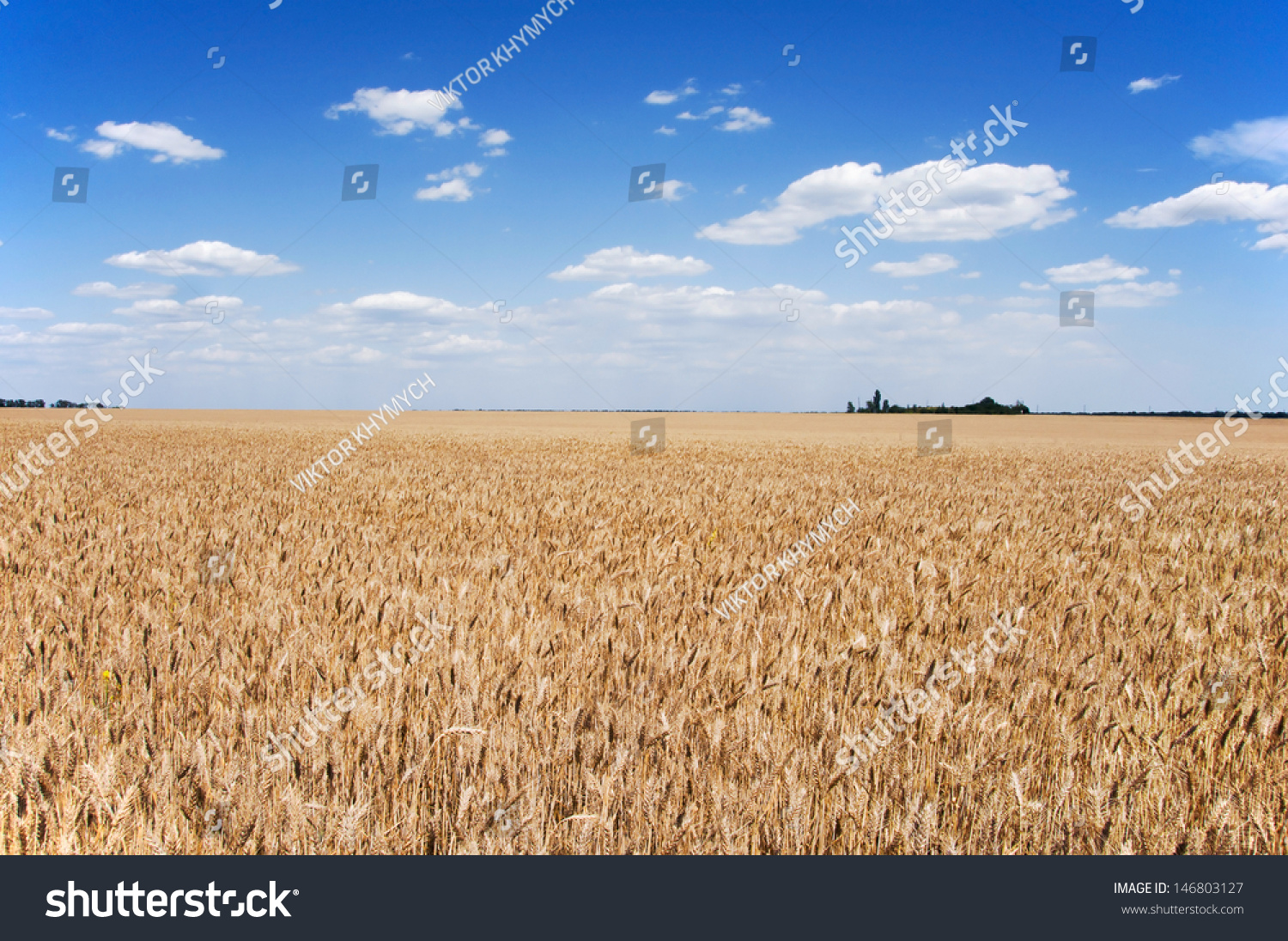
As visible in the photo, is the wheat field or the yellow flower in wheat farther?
the yellow flower in wheat

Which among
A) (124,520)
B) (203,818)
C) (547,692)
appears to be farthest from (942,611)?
(124,520)

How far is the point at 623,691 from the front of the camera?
2727 millimetres

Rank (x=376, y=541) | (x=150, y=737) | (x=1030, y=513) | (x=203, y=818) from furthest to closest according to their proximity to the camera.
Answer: (x=1030, y=513) < (x=376, y=541) < (x=150, y=737) < (x=203, y=818)

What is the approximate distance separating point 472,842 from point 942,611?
3.04m

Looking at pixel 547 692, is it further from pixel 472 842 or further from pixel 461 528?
pixel 461 528

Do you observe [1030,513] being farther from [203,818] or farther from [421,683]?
[203,818]

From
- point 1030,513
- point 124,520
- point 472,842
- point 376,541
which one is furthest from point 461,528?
point 1030,513

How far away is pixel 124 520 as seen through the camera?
625 centimetres

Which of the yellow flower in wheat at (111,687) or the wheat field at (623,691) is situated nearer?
the wheat field at (623,691)

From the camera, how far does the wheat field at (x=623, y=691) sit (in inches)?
74.0

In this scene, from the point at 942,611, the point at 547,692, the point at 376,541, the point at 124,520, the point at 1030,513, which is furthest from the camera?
the point at 1030,513

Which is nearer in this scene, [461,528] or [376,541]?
[376,541]

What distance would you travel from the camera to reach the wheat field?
74.0 inches
